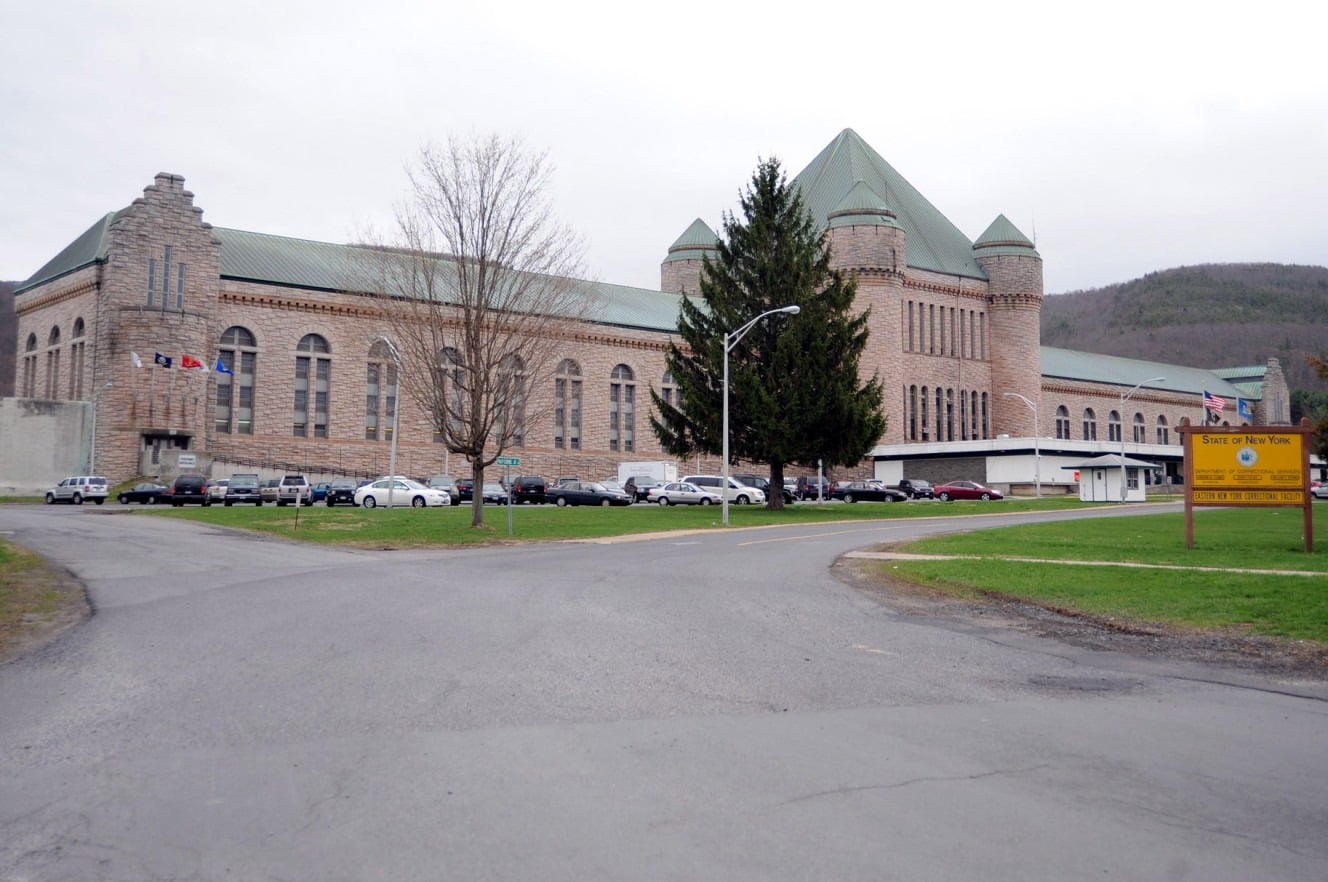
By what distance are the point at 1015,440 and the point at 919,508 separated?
90.8ft

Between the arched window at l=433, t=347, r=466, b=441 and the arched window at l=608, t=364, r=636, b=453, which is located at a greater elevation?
the arched window at l=608, t=364, r=636, b=453

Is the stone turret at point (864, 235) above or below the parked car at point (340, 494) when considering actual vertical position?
above

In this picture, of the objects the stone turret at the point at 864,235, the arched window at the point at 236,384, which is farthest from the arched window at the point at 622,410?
the arched window at the point at 236,384

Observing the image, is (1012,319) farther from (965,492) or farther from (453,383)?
(453,383)

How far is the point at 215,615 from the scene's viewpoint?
12602 mm

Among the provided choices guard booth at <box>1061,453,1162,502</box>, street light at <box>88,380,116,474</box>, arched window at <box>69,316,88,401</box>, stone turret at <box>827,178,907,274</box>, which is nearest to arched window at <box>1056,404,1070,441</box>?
stone turret at <box>827,178,907,274</box>

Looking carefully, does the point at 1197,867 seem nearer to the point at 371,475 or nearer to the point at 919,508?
the point at 919,508

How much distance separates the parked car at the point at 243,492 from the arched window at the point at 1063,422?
73.0 metres

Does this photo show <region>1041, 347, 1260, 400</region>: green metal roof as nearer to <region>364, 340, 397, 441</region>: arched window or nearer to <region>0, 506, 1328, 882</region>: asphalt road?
<region>364, 340, 397, 441</region>: arched window

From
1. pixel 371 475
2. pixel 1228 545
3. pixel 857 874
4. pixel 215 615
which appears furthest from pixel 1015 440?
pixel 857 874

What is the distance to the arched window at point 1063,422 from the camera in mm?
99500

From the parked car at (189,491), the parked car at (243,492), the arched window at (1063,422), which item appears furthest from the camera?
the arched window at (1063,422)

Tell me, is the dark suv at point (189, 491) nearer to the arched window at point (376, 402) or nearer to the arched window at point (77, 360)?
the arched window at point (77, 360)

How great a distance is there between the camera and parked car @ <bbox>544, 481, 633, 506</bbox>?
55250 millimetres
